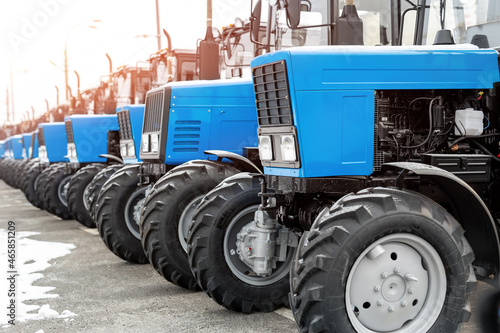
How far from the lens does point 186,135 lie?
23.3 feet

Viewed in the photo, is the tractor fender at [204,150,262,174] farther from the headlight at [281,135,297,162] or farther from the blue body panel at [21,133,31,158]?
the blue body panel at [21,133,31,158]

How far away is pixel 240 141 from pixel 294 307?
11.4ft

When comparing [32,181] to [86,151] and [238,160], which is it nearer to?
[86,151]

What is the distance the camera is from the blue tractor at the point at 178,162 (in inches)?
241

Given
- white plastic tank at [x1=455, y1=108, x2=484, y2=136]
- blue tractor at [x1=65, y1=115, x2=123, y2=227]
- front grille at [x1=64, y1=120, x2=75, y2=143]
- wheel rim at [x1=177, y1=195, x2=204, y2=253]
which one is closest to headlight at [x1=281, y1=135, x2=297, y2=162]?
white plastic tank at [x1=455, y1=108, x2=484, y2=136]

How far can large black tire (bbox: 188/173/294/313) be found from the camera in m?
5.19

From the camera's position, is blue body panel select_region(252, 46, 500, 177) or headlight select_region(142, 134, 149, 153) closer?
blue body panel select_region(252, 46, 500, 177)

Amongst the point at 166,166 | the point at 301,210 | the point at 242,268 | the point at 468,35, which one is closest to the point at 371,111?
the point at 301,210

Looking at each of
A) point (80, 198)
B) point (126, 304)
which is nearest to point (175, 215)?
point (126, 304)

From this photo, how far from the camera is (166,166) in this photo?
7250mm

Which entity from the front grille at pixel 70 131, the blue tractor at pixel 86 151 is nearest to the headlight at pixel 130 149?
the blue tractor at pixel 86 151

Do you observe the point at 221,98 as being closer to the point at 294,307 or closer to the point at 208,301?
the point at 208,301

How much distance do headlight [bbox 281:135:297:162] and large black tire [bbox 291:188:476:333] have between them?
59 cm

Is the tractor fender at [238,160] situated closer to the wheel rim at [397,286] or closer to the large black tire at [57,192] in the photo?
the wheel rim at [397,286]
